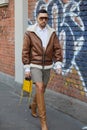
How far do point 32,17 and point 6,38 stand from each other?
2.15 m

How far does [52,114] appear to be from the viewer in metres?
8.12

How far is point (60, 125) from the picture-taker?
7.35 metres

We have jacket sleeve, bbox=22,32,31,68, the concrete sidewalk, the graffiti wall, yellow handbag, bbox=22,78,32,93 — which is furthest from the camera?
yellow handbag, bbox=22,78,32,93

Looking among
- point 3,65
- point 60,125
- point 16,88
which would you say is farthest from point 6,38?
point 60,125

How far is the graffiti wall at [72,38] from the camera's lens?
758cm

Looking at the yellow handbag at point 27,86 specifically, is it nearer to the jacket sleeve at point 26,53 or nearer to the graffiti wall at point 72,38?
the graffiti wall at point 72,38

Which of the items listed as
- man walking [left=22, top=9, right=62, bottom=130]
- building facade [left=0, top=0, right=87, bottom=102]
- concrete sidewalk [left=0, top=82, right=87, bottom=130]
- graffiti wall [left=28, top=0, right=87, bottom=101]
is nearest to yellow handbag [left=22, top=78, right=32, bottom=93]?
concrete sidewalk [left=0, top=82, right=87, bottom=130]

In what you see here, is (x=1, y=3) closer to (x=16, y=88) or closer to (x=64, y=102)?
(x=16, y=88)

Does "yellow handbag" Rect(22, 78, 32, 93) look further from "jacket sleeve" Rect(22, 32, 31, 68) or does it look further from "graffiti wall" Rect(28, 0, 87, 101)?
"jacket sleeve" Rect(22, 32, 31, 68)

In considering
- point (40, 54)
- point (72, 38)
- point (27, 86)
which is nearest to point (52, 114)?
point (72, 38)

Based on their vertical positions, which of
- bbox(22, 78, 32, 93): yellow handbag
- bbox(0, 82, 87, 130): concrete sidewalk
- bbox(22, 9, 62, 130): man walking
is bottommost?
bbox(0, 82, 87, 130): concrete sidewalk

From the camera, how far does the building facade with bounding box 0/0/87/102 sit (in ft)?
25.0

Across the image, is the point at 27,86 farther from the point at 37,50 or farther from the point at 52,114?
the point at 37,50

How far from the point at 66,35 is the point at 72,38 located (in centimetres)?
28
